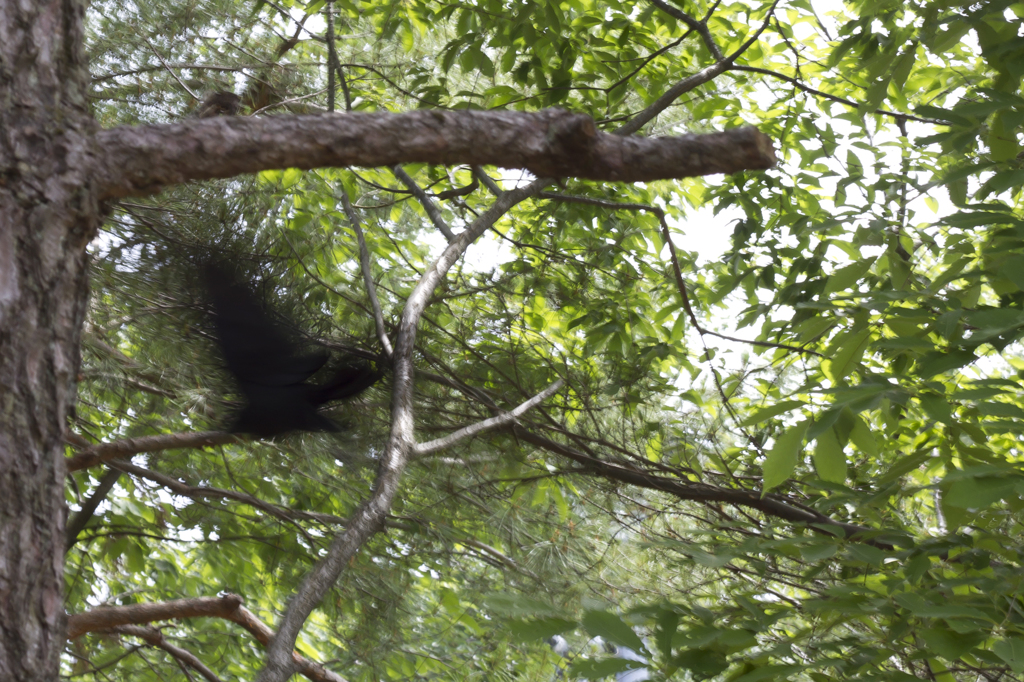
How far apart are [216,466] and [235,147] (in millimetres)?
2171

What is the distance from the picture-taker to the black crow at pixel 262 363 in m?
1.41

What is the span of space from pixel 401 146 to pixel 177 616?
2007mm

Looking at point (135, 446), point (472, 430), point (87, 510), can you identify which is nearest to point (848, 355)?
point (472, 430)

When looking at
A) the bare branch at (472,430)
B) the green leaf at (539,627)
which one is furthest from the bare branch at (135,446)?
the green leaf at (539,627)

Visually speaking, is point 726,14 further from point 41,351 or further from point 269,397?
point 41,351

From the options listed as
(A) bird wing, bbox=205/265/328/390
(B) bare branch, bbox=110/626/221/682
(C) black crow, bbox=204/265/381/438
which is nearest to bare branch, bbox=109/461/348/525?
(B) bare branch, bbox=110/626/221/682

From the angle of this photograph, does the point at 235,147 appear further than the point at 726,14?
No

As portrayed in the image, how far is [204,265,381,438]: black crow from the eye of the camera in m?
Result: 1.41

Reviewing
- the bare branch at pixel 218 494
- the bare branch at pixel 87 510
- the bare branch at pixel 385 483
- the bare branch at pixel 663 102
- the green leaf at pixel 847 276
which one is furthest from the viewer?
the bare branch at pixel 87 510

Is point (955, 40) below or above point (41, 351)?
above

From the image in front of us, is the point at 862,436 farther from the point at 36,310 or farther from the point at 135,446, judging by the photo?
the point at 135,446

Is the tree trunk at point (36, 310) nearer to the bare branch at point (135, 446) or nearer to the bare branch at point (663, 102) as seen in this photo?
the bare branch at point (135, 446)

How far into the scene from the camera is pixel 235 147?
Answer: 98 cm

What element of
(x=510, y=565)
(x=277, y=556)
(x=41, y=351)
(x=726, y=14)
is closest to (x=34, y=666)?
(x=41, y=351)
